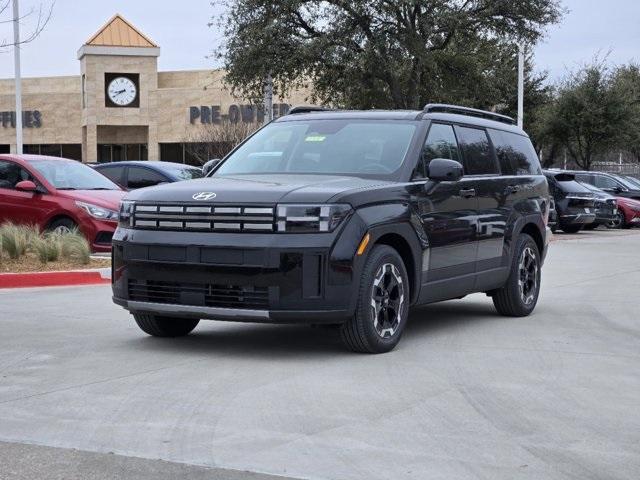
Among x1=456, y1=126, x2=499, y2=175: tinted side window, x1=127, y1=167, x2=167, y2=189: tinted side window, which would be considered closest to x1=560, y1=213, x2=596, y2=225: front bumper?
x1=127, y1=167, x2=167, y2=189: tinted side window

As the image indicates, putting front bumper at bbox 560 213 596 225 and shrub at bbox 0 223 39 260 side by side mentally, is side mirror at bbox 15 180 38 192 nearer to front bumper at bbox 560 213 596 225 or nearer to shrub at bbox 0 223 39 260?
shrub at bbox 0 223 39 260

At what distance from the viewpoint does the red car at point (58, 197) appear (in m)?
15.3

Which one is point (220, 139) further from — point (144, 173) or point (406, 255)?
point (406, 255)

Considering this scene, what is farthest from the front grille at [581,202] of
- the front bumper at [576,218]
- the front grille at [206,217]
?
the front grille at [206,217]

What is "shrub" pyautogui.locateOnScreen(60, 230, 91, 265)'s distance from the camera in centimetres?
1413

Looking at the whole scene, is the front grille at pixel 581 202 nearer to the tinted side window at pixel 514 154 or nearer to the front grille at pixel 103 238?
the front grille at pixel 103 238

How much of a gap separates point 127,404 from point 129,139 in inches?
2164

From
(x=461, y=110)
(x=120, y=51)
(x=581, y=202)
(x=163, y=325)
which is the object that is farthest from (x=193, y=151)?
(x=163, y=325)

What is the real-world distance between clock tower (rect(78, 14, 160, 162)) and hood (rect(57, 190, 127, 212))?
139ft

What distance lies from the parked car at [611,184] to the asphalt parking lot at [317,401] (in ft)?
79.5

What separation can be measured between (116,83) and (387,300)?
51.6m

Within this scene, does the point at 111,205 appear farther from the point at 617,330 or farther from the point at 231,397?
the point at 231,397

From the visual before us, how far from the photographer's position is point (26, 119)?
200 ft

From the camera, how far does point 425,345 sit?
8.76 meters
